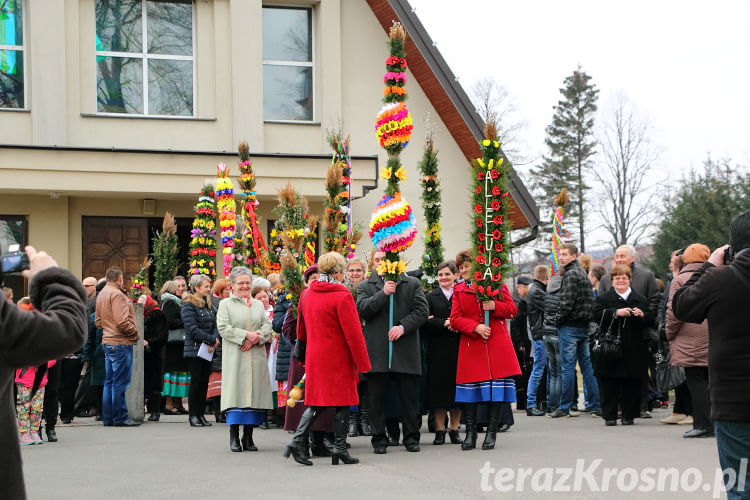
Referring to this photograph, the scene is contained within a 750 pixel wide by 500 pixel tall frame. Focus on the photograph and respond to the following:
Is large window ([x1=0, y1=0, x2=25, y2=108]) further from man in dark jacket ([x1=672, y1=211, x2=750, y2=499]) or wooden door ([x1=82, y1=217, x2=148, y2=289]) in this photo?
man in dark jacket ([x1=672, y1=211, x2=750, y2=499])

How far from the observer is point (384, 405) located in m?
10.5

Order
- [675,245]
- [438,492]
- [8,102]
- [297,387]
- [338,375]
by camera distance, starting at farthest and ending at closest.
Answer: [675,245] → [8,102] → [297,387] → [338,375] → [438,492]

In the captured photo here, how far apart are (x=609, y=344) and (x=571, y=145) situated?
51224mm

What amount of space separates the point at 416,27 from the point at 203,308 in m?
9.22

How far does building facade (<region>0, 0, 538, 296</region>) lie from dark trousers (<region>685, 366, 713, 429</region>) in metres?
9.50

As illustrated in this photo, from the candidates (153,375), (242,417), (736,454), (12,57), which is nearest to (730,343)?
(736,454)

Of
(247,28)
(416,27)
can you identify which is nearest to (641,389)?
(416,27)

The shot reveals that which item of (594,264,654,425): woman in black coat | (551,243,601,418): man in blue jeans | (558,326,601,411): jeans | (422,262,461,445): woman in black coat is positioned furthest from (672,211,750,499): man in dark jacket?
(558,326,601,411): jeans

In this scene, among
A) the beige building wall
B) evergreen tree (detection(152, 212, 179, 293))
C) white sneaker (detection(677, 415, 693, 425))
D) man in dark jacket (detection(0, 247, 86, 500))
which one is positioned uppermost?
the beige building wall

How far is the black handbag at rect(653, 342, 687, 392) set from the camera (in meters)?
12.1

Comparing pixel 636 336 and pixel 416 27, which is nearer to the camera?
pixel 636 336

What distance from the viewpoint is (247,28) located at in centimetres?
1995

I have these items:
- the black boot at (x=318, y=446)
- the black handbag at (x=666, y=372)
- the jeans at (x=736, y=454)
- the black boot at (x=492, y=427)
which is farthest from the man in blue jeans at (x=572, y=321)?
the jeans at (x=736, y=454)

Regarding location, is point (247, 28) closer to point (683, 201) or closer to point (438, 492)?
point (438, 492)
